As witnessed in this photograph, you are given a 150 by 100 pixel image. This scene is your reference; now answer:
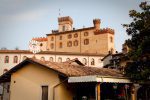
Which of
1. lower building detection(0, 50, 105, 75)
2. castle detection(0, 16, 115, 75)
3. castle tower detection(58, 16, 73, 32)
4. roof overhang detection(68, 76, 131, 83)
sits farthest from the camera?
castle tower detection(58, 16, 73, 32)

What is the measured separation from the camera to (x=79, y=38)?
88125mm

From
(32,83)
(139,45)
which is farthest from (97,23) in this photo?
(139,45)

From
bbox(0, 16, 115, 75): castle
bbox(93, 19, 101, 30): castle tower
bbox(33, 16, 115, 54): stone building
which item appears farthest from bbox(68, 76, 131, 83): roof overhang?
bbox(93, 19, 101, 30): castle tower

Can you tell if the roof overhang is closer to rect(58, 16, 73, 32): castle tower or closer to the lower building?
the lower building

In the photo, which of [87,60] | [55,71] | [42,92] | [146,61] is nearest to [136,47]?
[146,61]

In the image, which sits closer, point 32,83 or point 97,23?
point 32,83

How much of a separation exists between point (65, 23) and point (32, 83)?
72041 millimetres

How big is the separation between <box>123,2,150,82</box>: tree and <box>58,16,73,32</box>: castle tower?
7354 cm

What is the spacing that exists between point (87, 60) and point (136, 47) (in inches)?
2049

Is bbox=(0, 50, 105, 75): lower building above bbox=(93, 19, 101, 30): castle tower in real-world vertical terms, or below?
below

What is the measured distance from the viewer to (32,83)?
81.1ft

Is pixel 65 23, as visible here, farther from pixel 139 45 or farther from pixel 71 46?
pixel 139 45

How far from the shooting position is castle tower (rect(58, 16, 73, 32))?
9544cm

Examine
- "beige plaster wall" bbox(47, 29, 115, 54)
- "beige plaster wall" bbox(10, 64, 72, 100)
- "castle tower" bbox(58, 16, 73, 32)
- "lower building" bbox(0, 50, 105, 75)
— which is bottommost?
"beige plaster wall" bbox(10, 64, 72, 100)
